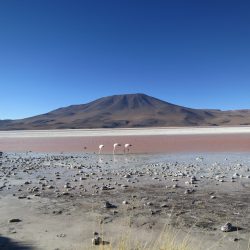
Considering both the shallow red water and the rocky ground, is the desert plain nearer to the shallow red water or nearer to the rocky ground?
the rocky ground

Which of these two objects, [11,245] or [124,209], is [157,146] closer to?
[124,209]

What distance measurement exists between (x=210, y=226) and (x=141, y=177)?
280 inches

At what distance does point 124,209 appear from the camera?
8867 millimetres

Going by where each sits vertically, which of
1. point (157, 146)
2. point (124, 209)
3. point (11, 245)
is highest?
point (157, 146)

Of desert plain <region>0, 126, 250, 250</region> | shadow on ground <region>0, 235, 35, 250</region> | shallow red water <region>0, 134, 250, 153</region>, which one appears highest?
shallow red water <region>0, 134, 250, 153</region>

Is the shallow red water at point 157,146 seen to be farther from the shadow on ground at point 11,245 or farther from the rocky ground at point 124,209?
the shadow on ground at point 11,245

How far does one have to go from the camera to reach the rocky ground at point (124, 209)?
6.83m

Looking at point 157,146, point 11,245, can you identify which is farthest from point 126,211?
point 157,146

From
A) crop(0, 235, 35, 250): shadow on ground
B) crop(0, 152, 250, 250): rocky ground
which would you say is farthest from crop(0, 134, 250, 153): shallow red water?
crop(0, 235, 35, 250): shadow on ground

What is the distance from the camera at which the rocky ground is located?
6827 millimetres

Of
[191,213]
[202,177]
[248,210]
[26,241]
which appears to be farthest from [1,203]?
[202,177]

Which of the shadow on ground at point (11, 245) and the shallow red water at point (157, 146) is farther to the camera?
the shallow red water at point (157, 146)

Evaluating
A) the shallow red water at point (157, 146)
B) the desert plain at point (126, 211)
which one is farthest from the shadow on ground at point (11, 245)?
the shallow red water at point (157, 146)

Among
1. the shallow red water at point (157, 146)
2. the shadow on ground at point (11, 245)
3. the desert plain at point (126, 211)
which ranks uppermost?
the shallow red water at point (157, 146)
